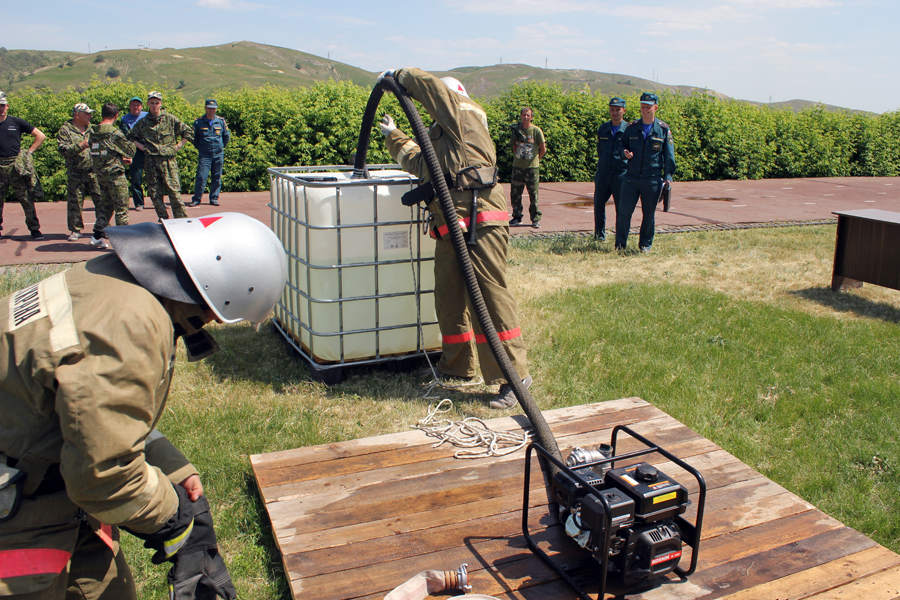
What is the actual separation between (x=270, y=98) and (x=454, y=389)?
41.0 ft

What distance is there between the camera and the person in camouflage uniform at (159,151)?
980 cm

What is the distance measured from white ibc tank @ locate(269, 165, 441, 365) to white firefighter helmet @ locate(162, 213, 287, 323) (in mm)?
2332

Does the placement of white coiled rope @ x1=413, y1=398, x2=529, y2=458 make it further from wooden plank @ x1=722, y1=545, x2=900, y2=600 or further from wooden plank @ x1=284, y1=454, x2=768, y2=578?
wooden plank @ x1=722, y1=545, x2=900, y2=600

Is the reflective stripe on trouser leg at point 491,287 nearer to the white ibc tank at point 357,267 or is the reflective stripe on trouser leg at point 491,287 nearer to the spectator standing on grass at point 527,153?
the white ibc tank at point 357,267

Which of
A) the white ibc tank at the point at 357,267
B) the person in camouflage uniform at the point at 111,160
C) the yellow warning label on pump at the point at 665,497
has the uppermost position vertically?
the person in camouflage uniform at the point at 111,160

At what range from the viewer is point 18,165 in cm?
919

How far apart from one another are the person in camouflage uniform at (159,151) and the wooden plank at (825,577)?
9.23 m

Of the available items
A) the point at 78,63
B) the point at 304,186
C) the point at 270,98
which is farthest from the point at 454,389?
the point at 78,63

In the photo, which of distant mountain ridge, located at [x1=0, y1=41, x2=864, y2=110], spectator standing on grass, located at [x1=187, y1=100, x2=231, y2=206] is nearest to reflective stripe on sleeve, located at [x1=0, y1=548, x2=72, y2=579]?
spectator standing on grass, located at [x1=187, y1=100, x2=231, y2=206]

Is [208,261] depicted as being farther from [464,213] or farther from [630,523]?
[464,213]

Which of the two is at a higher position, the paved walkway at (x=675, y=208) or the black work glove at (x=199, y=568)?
the paved walkway at (x=675, y=208)

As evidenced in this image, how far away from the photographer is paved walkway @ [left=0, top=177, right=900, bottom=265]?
9.01 metres

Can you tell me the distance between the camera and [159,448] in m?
2.16

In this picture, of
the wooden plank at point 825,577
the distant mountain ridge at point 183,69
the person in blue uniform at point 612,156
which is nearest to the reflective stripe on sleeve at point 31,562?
the wooden plank at point 825,577
